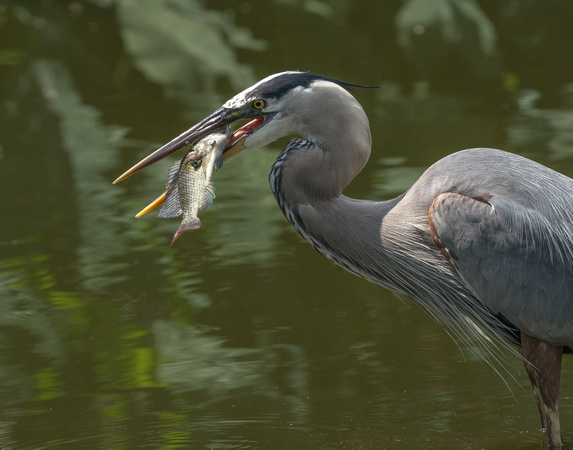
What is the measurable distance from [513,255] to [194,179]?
56.4 inches

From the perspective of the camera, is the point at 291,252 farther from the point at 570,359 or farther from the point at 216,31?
the point at 216,31

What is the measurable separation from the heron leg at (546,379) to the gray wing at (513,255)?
2.8 inches

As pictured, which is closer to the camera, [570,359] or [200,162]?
[200,162]

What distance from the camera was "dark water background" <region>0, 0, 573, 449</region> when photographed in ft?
15.2

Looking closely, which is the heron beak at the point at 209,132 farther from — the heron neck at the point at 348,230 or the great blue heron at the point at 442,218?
the heron neck at the point at 348,230

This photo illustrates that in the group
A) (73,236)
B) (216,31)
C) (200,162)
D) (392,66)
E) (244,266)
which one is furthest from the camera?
(216,31)

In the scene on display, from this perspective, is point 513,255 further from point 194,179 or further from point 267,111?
point 194,179

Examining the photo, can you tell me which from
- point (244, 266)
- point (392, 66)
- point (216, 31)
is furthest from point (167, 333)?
point (216, 31)

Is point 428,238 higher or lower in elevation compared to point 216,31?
lower

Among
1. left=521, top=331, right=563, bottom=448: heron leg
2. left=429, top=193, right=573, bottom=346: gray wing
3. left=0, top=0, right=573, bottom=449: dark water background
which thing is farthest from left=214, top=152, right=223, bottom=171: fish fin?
left=521, top=331, right=563, bottom=448: heron leg

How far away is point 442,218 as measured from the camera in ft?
13.2

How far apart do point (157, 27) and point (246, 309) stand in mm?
7306

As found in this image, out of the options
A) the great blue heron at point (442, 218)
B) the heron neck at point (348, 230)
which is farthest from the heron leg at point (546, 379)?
the heron neck at point (348, 230)

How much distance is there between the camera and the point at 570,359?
16.8 ft
